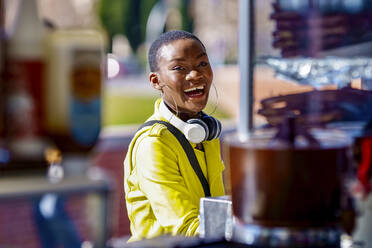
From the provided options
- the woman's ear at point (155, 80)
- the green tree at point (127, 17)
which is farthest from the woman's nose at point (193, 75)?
the green tree at point (127, 17)

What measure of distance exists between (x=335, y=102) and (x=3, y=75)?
48.1 inches

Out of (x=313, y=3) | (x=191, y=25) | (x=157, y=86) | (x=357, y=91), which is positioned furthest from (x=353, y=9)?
(x=191, y=25)

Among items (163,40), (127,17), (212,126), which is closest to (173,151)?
(212,126)

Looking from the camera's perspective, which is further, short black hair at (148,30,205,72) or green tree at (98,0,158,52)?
green tree at (98,0,158,52)

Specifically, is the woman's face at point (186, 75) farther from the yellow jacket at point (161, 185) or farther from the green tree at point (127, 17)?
the green tree at point (127, 17)

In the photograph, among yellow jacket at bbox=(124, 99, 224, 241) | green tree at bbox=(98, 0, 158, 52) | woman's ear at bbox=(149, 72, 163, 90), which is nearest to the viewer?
yellow jacket at bbox=(124, 99, 224, 241)

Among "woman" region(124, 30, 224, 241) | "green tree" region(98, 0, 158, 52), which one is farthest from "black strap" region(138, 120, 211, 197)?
"green tree" region(98, 0, 158, 52)

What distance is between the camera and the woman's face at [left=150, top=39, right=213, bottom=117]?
1843 mm

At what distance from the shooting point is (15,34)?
95 centimetres

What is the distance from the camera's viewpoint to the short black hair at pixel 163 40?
1.86 metres

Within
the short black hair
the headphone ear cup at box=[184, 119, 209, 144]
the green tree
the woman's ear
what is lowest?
the headphone ear cup at box=[184, 119, 209, 144]

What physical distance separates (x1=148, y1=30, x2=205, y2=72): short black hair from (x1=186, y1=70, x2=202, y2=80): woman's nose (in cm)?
11

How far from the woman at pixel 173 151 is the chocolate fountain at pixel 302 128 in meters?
0.17

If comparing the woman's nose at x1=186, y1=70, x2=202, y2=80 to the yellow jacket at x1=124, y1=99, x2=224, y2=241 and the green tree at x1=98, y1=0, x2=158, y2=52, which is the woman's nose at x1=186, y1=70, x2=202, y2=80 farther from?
the green tree at x1=98, y1=0, x2=158, y2=52
